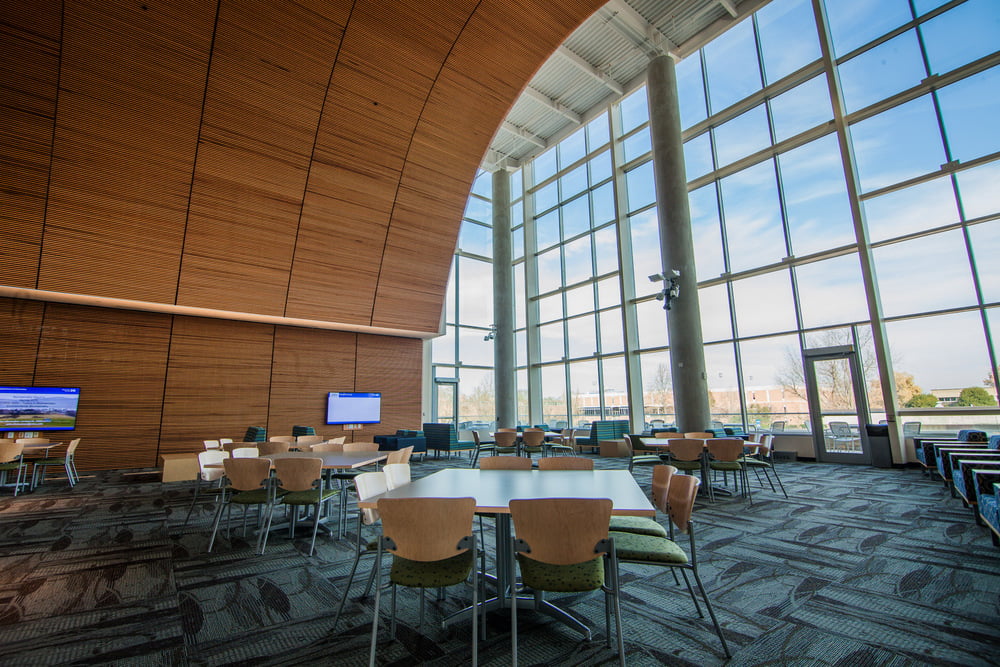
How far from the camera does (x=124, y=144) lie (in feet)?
21.3

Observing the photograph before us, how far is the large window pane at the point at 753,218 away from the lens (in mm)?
9320

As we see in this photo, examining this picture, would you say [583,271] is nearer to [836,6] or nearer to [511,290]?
[511,290]

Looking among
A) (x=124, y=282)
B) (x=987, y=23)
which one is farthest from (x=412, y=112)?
(x=987, y=23)

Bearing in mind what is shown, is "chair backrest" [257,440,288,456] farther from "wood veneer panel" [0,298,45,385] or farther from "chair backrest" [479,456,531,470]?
"wood veneer panel" [0,298,45,385]

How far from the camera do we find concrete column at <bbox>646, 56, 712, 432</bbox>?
349 inches

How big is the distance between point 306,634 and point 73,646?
3.79 feet

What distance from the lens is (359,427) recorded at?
11008 mm

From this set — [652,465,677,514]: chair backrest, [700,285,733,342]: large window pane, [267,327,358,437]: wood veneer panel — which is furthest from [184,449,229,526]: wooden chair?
[700,285,733,342]: large window pane

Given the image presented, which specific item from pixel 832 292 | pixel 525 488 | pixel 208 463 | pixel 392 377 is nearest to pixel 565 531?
pixel 525 488

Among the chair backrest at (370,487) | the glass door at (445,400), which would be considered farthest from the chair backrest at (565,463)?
the glass door at (445,400)

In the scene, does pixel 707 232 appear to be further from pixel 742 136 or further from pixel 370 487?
pixel 370 487

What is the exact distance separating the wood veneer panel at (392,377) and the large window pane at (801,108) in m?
10.3

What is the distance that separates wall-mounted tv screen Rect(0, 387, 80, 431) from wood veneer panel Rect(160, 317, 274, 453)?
1.40 meters

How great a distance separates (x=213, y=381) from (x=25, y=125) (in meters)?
5.18
